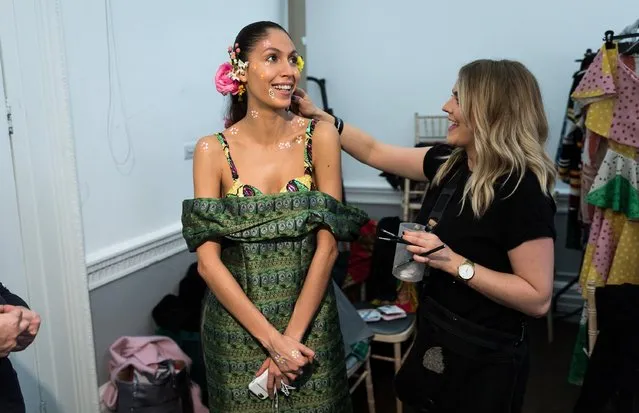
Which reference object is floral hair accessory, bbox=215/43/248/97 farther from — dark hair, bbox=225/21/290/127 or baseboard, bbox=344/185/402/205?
baseboard, bbox=344/185/402/205

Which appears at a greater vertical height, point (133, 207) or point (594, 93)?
point (594, 93)

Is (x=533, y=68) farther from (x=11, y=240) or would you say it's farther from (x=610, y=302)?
(x=11, y=240)

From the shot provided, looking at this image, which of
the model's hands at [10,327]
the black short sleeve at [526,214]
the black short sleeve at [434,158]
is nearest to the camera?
the model's hands at [10,327]

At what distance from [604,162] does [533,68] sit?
44.2 inches

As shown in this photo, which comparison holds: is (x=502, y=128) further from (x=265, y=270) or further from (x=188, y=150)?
(x=188, y=150)

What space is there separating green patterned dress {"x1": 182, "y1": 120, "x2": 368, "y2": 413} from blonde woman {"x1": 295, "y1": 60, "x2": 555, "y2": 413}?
0.23m

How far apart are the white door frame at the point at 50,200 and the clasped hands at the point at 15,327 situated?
Answer: 0.85m

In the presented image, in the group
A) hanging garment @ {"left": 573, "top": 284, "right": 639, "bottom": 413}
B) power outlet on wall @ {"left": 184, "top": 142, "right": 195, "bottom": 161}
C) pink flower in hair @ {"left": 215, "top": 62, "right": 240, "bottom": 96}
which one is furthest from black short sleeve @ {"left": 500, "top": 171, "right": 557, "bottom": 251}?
power outlet on wall @ {"left": 184, "top": 142, "right": 195, "bottom": 161}

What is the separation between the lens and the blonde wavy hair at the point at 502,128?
1.25 m

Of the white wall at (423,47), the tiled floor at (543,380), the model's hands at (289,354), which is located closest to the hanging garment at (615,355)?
the tiled floor at (543,380)

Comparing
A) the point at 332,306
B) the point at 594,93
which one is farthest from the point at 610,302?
the point at 332,306

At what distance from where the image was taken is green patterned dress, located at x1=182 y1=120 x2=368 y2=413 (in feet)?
4.21

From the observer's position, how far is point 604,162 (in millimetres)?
2352

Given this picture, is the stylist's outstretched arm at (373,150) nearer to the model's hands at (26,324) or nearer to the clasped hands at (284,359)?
the clasped hands at (284,359)
